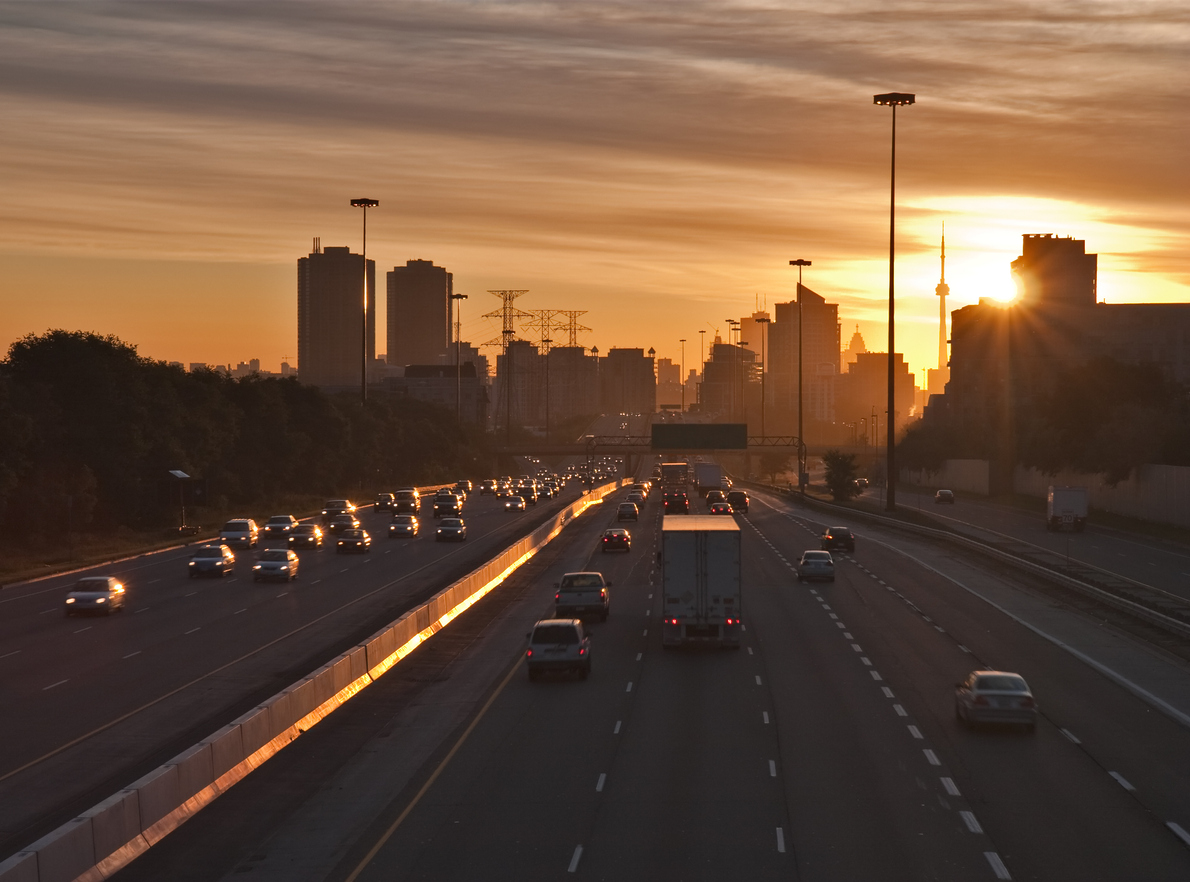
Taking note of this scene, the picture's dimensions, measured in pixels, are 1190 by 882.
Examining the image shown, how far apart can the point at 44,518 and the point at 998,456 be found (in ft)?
→ 305

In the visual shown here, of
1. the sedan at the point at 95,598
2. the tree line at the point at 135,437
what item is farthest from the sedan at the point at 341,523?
the sedan at the point at 95,598

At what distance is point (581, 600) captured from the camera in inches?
1759

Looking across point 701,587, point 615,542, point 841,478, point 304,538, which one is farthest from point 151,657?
point 841,478

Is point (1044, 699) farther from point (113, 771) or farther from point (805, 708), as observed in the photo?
point (113, 771)

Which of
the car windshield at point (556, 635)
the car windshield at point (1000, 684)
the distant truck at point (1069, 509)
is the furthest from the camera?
the distant truck at point (1069, 509)

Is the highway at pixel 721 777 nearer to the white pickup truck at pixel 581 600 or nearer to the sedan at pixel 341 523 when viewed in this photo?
the white pickup truck at pixel 581 600

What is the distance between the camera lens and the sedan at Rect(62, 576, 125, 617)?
44.3 metres

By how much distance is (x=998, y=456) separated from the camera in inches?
5413

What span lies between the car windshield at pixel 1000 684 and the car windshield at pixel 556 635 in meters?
10.5

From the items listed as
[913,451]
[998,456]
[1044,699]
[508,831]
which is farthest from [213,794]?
[913,451]

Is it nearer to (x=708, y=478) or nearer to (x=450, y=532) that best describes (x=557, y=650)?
(x=450, y=532)

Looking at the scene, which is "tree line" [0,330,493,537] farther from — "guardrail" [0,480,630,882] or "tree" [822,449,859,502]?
→ "tree" [822,449,859,502]

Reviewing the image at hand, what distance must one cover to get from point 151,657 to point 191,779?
16.0 metres

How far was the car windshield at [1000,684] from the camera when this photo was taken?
2661cm
